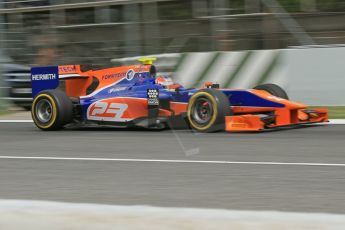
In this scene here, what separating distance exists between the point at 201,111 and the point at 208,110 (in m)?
0.15

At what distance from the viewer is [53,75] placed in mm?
12320

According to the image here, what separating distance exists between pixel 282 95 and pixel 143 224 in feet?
26.5

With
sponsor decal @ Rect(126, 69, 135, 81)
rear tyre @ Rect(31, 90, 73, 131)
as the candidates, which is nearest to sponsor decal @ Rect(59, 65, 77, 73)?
rear tyre @ Rect(31, 90, 73, 131)

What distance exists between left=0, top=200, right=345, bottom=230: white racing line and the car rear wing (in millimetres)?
8421

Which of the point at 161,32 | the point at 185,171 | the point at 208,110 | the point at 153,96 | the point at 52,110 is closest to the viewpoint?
the point at 185,171

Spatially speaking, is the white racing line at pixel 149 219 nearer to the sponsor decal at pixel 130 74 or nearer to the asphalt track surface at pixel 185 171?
the asphalt track surface at pixel 185 171

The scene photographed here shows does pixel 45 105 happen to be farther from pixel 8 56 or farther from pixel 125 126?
pixel 8 56

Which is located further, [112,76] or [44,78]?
[44,78]

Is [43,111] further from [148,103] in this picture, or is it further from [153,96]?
[153,96]

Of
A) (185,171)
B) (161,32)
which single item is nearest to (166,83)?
(185,171)

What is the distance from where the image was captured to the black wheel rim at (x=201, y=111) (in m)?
10.5

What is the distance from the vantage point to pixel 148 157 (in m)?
8.30

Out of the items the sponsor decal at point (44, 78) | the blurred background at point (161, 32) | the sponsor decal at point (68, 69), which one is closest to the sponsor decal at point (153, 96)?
the sponsor decal at point (68, 69)

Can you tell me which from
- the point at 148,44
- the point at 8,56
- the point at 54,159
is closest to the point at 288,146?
the point at 54,159
